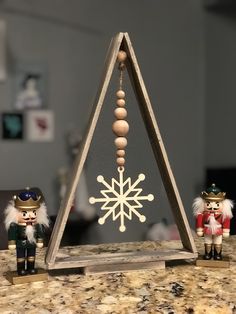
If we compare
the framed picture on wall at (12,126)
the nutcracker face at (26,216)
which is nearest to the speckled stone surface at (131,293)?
the nutcracker face at (26,216)

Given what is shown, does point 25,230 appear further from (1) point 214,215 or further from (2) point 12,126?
(2) point 12,126

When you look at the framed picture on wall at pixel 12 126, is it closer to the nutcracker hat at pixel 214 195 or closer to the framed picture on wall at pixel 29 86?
the framed picture on wall at pixel 29 86

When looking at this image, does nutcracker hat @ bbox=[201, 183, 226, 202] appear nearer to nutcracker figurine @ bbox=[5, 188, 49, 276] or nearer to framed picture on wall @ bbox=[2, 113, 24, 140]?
nutcracker figurine @ bbox=[5, 188, 49, 276]

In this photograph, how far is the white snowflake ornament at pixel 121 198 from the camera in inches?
37.2

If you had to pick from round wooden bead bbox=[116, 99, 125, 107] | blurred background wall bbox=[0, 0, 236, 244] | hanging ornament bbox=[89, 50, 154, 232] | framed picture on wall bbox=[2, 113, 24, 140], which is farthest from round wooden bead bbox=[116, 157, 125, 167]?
framed picture on wall bbox=[2, 113, 24, 140]

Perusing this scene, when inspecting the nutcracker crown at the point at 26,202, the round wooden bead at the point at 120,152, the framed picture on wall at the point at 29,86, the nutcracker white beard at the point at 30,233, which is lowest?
the nutcracker white beard at the point at 30,233

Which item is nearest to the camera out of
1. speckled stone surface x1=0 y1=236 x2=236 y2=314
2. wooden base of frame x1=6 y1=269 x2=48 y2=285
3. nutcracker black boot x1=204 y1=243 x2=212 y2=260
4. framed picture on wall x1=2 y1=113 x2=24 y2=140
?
speckled stone surface x1=0 y1=236 x2=236 y2=314

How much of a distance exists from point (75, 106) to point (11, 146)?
0.30 m

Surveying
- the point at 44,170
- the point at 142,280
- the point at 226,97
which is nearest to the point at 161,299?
the point at 142,280

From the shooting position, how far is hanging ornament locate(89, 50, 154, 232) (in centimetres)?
94

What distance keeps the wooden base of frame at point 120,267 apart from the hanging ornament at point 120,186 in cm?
8

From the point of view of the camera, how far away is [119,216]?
0.95 metres

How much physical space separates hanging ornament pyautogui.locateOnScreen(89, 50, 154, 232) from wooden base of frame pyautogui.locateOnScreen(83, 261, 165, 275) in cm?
8

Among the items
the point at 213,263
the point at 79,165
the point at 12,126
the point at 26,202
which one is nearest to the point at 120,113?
the point at 79,165
